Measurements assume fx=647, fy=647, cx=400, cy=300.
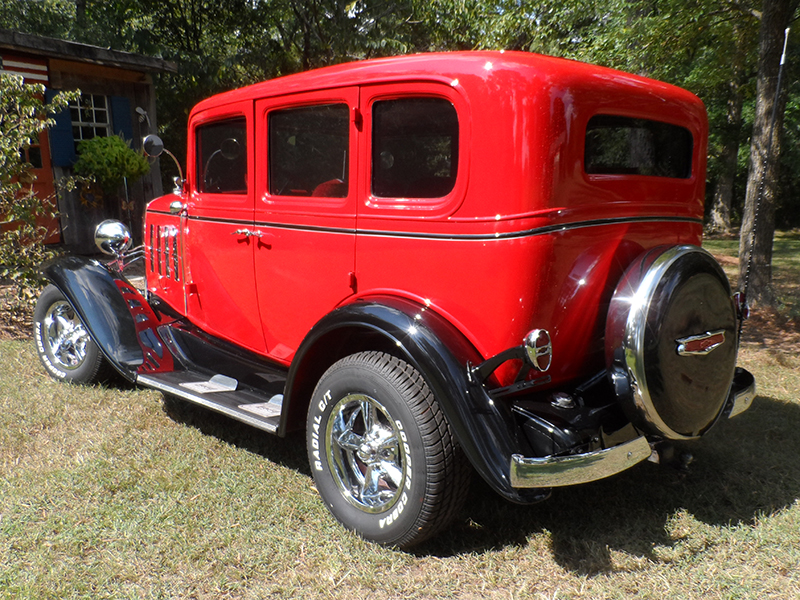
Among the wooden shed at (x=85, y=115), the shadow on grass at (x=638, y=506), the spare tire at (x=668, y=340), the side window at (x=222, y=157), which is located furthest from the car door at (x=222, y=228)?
the wooden shed at (x=85, y=115)

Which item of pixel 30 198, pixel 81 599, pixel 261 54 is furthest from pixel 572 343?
pixel 261 54

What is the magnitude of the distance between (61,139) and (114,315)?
238 inches

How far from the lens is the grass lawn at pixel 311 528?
7.98 ft

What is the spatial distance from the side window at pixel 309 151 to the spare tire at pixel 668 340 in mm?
1329

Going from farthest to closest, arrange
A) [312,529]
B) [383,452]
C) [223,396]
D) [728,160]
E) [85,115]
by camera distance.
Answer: [728,160] → [85,115] → [223,396] → [312,529] → [383,452]

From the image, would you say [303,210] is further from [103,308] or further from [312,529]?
[103,308]

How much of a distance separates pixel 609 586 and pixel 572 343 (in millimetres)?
917

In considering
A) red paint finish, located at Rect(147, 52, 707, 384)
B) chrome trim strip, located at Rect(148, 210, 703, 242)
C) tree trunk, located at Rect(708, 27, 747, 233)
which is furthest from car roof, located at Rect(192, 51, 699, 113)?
tree trunk, located at Rect(708, 27, 747, 233)

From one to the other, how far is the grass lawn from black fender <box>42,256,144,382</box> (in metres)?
0.40

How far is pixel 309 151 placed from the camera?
3.10 m

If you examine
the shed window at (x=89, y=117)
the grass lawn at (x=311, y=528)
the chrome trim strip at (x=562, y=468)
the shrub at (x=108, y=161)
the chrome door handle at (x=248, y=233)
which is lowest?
the grass lawn at (x=311, y=528)

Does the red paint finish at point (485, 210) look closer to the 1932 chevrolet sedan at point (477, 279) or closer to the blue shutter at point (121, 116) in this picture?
the 1932 chevrolet sedan at point (477, 279)

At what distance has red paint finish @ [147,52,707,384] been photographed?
2.39 metres

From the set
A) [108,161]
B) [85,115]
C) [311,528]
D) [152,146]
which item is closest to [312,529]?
[311,528]
